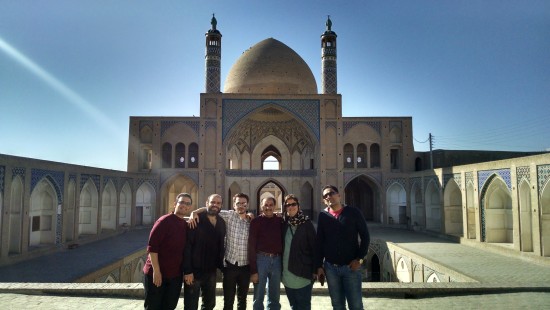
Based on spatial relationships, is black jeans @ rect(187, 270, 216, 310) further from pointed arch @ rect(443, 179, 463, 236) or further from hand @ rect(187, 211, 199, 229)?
pointed arch @ rect(443, 179, 463, 236)

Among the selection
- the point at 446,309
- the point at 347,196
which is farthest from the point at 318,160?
the point at 446,309

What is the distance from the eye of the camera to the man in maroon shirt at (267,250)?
3201mm

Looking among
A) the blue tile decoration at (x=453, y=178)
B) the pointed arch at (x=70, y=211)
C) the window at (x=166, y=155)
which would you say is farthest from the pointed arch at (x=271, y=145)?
the pointed arch at (x=70, y=211)

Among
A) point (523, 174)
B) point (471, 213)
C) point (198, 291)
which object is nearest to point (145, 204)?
point (471, 213)

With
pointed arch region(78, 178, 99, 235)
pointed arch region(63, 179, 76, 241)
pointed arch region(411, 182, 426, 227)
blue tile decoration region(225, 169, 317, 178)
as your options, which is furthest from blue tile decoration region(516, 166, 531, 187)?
pointed arch region(78, 178, 99, 235)

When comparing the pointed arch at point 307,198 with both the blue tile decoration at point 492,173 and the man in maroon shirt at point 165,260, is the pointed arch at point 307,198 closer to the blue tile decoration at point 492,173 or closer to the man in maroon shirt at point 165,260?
the blue tile decoration at point 492,173

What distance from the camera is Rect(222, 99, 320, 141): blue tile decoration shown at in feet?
54.6

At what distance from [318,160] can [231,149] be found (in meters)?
5.54

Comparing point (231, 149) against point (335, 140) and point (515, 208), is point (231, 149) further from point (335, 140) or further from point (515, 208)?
point (515, 208)

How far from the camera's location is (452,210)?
12500 mm

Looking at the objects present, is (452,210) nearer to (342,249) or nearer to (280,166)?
(280,166)

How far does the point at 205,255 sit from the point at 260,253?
47cm

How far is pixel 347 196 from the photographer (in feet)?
66.9

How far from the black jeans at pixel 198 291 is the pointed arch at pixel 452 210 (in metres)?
11.0
